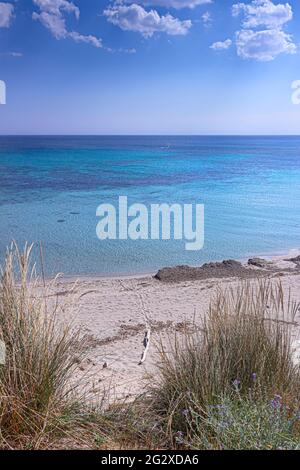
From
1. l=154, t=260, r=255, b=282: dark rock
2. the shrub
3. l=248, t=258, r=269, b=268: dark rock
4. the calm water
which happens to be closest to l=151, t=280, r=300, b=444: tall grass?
the shrub

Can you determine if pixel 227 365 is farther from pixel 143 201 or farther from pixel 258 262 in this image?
pixel 143 201

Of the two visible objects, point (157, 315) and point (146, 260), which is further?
point (146, 260)

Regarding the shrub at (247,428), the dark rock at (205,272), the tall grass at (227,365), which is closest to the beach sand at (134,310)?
the dark rock at (205,272)

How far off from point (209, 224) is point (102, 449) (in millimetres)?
13799

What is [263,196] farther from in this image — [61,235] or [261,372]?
[261,372]

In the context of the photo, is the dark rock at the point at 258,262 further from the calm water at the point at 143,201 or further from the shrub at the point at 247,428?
the shrub at the point at 247,428

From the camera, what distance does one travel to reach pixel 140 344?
5.76m

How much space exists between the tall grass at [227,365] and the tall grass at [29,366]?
642mm

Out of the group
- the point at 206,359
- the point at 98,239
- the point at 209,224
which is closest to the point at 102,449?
the point at 206,359

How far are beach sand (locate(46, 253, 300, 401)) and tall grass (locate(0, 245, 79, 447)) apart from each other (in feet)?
1.14

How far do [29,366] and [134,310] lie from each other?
14.2 ft

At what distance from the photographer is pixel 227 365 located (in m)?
3.30

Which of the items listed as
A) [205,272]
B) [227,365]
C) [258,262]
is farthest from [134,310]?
[258,262]

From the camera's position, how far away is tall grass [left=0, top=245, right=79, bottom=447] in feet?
9.41
